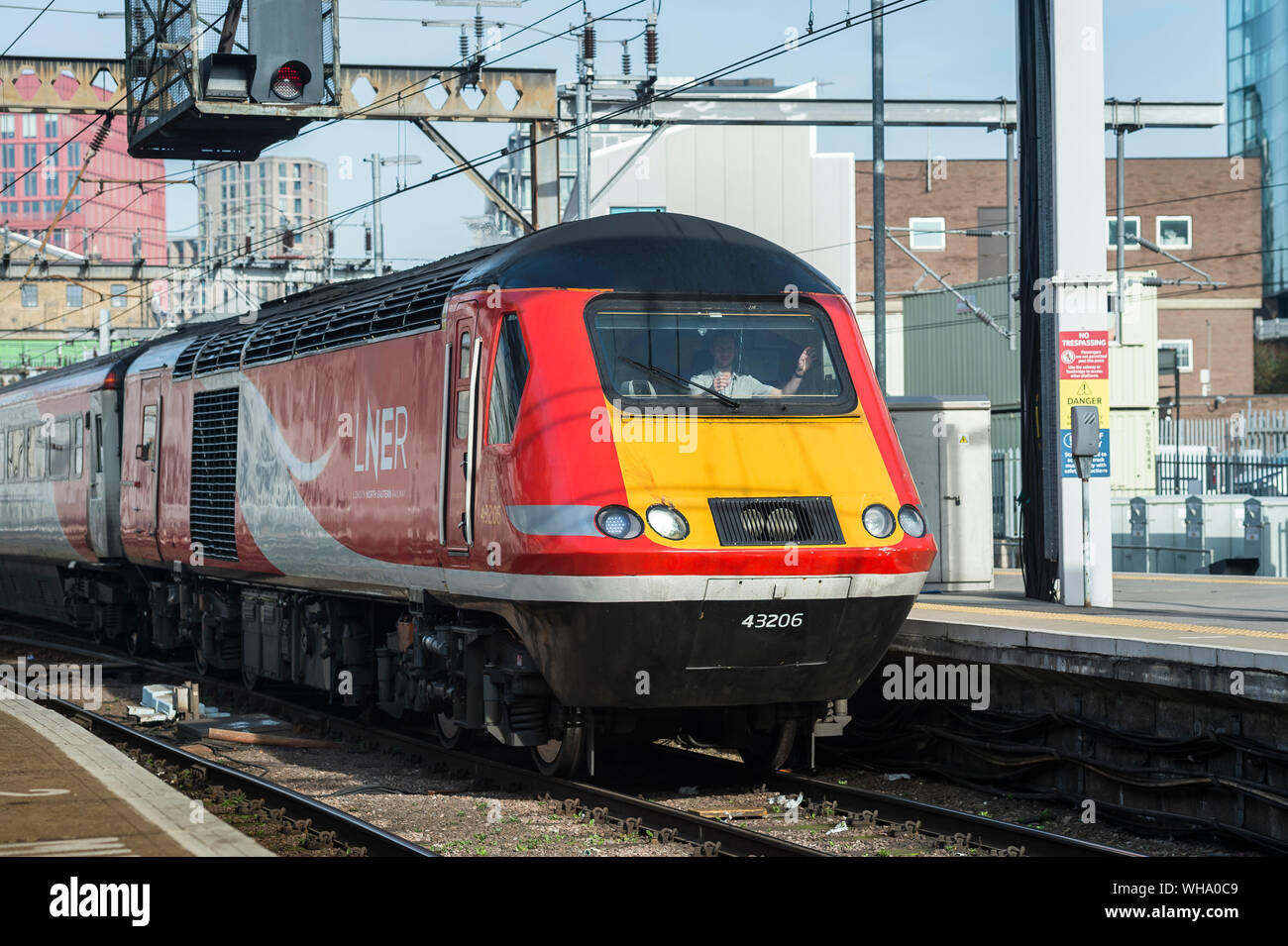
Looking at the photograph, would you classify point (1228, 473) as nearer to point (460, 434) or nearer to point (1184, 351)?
point (460, 434)

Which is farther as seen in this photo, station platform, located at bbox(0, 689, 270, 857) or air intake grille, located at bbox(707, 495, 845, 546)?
air intake grille, located at bbox(707, 495, 845, 546)

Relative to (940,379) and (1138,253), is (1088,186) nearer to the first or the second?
(940,379)

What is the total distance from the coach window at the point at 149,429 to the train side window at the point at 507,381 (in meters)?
9.60

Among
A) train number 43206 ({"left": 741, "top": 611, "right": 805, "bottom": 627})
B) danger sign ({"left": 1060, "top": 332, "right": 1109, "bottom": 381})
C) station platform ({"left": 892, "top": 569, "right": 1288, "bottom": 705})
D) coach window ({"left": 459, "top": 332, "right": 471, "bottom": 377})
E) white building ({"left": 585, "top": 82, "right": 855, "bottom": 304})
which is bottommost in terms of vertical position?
station platform ({"left": 892, "top": 569, "right": 1288, "bottom": 705})

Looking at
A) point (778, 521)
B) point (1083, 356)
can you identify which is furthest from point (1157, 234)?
point (778, 521)

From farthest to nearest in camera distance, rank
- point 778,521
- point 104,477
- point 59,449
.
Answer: point 59,449
point 104,477
point 778,521

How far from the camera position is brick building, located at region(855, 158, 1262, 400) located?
62500mm

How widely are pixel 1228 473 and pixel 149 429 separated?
845 inches

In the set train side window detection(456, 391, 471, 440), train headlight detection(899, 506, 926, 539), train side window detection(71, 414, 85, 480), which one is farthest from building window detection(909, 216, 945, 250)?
train headlight detection(899, 506, 926, 539)

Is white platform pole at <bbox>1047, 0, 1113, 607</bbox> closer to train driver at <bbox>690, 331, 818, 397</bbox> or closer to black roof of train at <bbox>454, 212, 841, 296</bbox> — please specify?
black roof of train at <bbox>454, 212, 841, 296</bbox>

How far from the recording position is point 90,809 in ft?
29.5

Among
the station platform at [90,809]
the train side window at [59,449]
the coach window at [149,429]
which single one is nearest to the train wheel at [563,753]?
the station platform at [90,809]

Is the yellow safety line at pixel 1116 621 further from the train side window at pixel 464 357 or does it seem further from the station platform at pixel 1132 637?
the train side window at pixel 464 357

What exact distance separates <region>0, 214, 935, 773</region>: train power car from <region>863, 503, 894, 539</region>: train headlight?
1.0 inches
